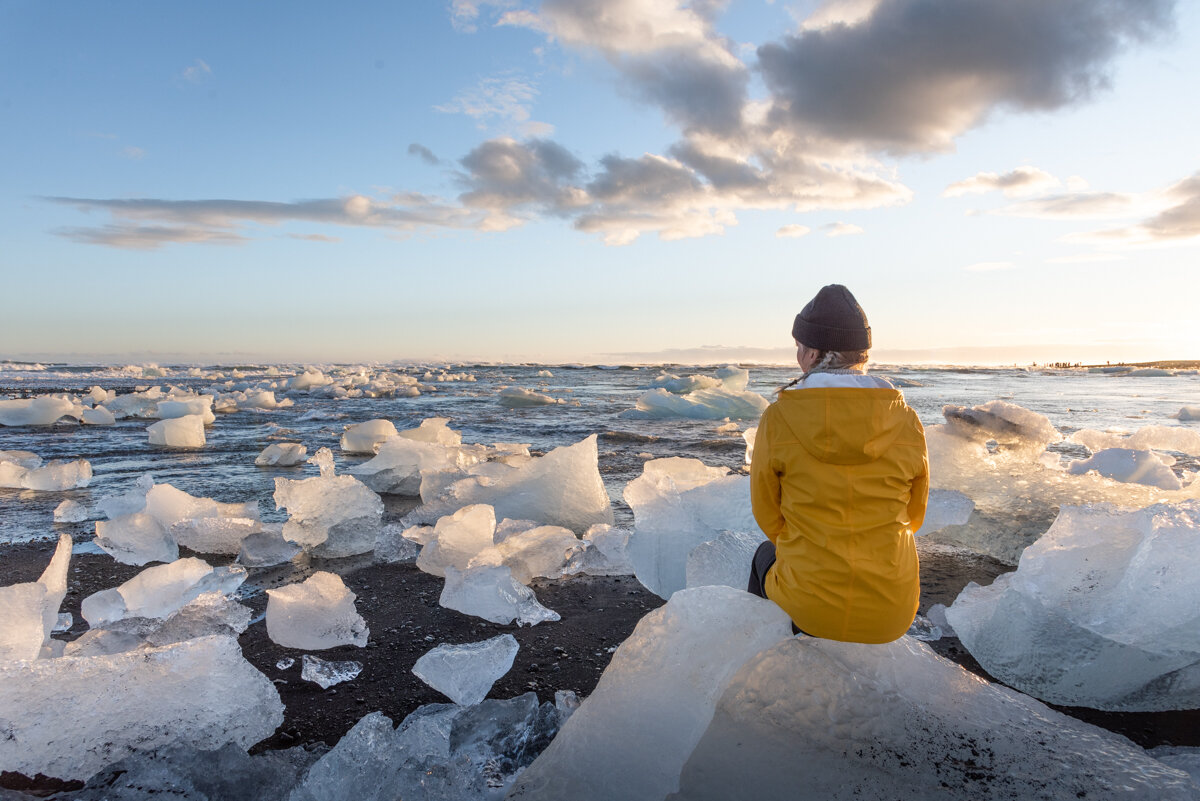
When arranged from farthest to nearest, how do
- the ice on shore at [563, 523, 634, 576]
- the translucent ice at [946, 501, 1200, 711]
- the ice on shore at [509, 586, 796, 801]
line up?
the ice on shore at [563, 523, 634, 576] < the translucent ice at [946, 501, 1200, 711] < the ice on shore at [509, 586, 796, 801]

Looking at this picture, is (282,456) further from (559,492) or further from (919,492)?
(919,492)

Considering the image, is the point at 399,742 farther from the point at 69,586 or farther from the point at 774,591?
the point at 69,586

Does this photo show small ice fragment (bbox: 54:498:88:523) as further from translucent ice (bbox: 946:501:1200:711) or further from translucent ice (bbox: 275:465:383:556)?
translucent ice (bbox: 946:501:1200:711)

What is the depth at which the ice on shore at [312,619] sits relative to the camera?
7.19ft

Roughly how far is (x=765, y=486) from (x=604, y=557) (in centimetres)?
151

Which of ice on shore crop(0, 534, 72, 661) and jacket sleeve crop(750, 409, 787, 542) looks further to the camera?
ice on shore crop(0, 534, 72, 661)

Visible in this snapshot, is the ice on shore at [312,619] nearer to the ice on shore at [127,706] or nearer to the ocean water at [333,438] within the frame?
the ice on shore at [127,706]

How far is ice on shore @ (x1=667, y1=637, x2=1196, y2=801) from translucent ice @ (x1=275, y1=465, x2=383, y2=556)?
237 centimetres

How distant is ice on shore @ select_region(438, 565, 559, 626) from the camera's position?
239 centimetres

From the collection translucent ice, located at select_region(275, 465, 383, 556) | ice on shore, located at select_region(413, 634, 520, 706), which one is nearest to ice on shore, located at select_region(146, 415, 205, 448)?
translucent ice, located at select_region(275, 465, 383, 556)

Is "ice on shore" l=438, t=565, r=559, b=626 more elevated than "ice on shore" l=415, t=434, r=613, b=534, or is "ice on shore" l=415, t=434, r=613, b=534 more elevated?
"ice on shore" l=415, t=434, r=613, b=534

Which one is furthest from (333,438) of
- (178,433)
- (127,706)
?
(127,706)

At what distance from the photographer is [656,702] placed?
4.74ft

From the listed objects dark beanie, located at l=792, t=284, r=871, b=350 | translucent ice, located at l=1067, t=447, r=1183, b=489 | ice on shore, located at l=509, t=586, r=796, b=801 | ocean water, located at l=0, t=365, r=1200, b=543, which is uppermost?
dark beanie, located at l=792, t=284, r=871, b=350
